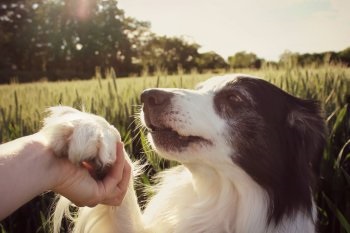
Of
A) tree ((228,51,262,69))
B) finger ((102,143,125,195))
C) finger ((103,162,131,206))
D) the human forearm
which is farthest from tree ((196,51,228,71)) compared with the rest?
the human forearm

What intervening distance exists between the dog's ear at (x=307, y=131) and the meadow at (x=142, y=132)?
0.67 feet

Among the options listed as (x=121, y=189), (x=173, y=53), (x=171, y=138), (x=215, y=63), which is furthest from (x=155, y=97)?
(x=173, y=53)

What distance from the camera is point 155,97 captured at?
1.60 meters

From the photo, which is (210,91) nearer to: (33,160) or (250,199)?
(250,199)

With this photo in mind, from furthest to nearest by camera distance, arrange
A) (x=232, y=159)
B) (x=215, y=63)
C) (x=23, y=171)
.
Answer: (x=215, y=63) → (x=232, y=159) → (x=23, y=171)

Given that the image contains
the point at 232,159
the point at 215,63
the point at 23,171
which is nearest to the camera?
the point at 23,171

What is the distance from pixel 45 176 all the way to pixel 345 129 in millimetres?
1994

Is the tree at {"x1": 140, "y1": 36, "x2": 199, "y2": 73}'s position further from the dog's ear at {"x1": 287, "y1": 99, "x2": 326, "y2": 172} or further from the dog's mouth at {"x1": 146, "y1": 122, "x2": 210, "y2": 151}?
the dog's mouth at {"x1": 146, "y1": 122, "x2": 210, "y2": 151}

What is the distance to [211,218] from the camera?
183 centimetres

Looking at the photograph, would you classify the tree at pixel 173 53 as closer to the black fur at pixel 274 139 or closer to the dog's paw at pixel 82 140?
the black fur at pixel 274 139

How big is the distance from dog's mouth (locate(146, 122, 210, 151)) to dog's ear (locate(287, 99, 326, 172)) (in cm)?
43

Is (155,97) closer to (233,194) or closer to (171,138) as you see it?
(171,138)

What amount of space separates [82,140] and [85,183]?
16cm

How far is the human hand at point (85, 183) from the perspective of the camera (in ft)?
4.25
